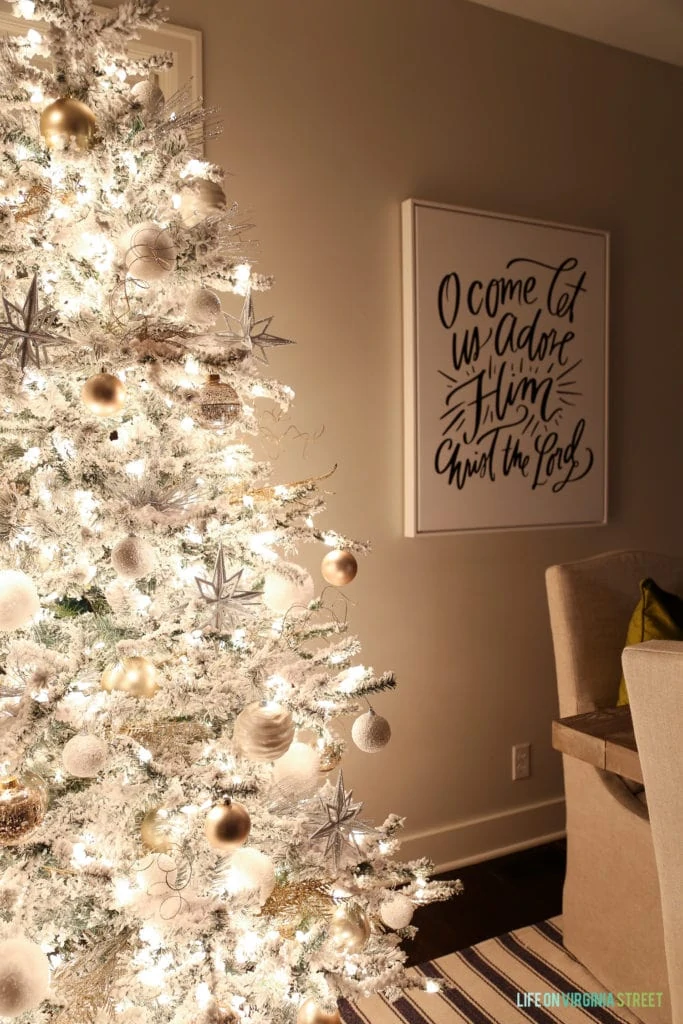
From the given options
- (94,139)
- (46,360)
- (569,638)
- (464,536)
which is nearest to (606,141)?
(464,536)

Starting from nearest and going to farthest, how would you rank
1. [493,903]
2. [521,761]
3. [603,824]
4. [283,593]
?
[283,593] < [603,824] < [493,903] < [521,761]

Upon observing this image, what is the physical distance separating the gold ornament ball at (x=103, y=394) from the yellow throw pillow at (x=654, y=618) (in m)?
1.41

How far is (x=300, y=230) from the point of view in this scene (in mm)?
2324

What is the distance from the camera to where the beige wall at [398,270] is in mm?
2307

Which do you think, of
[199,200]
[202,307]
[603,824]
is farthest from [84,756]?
[603,824]

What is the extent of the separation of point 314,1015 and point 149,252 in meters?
1.30

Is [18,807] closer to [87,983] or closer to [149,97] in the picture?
[87,983]

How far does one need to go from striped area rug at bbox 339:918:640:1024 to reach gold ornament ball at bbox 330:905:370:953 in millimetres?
677

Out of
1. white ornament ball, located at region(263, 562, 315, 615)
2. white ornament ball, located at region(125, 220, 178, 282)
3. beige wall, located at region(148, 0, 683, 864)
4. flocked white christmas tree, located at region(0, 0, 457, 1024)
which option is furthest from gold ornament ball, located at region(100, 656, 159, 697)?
beige wall, located at region(148, 0, 683, 864)

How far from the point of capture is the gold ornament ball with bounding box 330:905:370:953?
1.35 meters

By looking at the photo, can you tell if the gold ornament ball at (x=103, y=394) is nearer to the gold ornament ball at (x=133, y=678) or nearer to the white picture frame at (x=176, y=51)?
the gold ornament ball at (x=133, y=678)

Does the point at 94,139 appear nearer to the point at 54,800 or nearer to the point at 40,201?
the point at 40,201

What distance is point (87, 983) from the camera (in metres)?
1.24

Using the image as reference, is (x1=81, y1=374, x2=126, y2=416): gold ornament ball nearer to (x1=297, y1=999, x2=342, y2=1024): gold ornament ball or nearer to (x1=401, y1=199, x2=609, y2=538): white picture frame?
(x1=297, y1=999, x2=342, y2=1024): gold ornament ball
